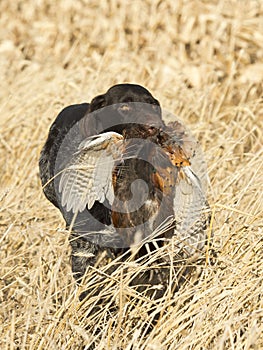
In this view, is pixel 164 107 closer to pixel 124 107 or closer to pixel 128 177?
pixel 124 107

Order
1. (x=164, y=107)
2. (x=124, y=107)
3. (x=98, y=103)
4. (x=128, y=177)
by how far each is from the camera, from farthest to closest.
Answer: (x=164, y=107)
(x=98, y=103)
(x=124, y=107)
(x=128, y=177)

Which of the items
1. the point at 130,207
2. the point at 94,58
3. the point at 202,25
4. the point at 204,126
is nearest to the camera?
the point at 130,207

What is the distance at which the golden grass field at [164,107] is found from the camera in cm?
212

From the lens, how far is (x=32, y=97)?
13.2ft

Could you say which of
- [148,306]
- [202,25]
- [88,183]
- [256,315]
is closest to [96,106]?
[88,183]

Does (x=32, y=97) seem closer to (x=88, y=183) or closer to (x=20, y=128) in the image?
(x=20, y=128)

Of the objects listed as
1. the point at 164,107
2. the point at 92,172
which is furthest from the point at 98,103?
the point at 164,107

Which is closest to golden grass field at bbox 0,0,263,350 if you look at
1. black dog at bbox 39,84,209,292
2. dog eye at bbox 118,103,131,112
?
black dog at bbox 39,84,209,292

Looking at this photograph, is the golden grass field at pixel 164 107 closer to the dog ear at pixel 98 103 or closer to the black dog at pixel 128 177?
the black dog at pixel 128 177

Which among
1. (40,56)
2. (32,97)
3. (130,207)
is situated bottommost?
(40,56)

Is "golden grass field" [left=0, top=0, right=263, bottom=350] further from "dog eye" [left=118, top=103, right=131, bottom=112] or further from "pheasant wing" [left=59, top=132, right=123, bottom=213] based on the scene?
"dog eye" [left=118, top=103, right=131, bottom=112]

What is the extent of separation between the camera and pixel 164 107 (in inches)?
156

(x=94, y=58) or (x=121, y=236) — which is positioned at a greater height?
(x=121, y=236)

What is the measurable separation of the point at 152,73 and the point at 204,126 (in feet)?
2.24
